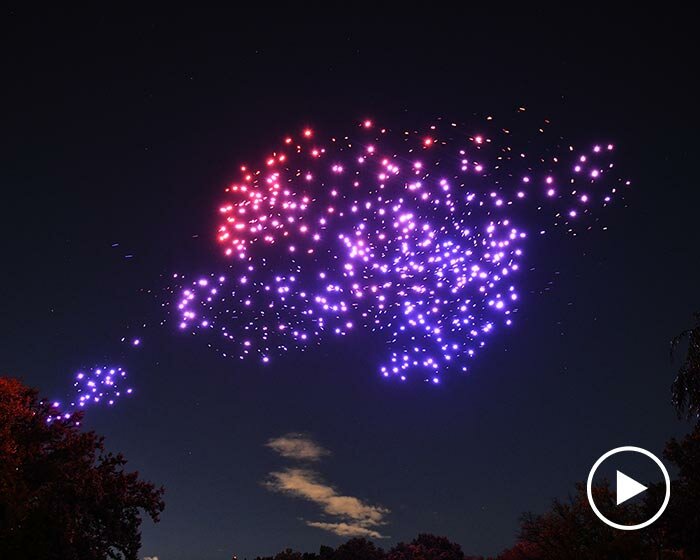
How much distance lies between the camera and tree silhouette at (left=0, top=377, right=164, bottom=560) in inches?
809

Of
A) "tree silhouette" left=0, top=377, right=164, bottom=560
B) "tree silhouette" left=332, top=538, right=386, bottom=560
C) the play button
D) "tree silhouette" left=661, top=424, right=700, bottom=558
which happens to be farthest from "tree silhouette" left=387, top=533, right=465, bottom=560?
the play button

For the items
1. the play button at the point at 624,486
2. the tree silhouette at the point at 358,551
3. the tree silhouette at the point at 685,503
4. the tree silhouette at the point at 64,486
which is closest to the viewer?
the play button at the point at 624,486

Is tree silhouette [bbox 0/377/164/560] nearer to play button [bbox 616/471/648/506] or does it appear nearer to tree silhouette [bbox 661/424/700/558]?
→ play button [bbox 616/471/648/506]

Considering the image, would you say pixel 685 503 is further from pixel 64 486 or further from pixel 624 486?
pixel 64 486

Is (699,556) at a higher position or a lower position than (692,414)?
lower

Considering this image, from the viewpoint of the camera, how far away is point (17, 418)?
23.1 meters

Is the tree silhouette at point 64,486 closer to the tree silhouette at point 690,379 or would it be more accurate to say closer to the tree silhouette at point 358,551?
the tree silhouette at point 690,379

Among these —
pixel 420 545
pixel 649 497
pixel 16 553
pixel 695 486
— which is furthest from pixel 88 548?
pixel 420 545

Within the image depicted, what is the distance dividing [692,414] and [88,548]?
879 inches

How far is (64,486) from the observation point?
22062mm

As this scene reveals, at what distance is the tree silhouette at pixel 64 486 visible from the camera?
2055 cm

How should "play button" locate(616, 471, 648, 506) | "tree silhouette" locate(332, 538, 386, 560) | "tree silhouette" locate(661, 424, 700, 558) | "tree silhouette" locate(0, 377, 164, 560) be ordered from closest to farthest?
"play button" locate(616, 471, 648, 506) → "tree silhouette" locate(0, 377, 164, 560) → "tree silhouette" locate(661, 424, 700, 558) → "tree silhouette" locate(332, 538, 386, 560)

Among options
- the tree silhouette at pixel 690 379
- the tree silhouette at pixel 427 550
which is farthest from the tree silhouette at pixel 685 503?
the tree silhouette at pixel 427 550

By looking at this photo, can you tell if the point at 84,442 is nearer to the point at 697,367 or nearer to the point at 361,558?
the point at 697,367
